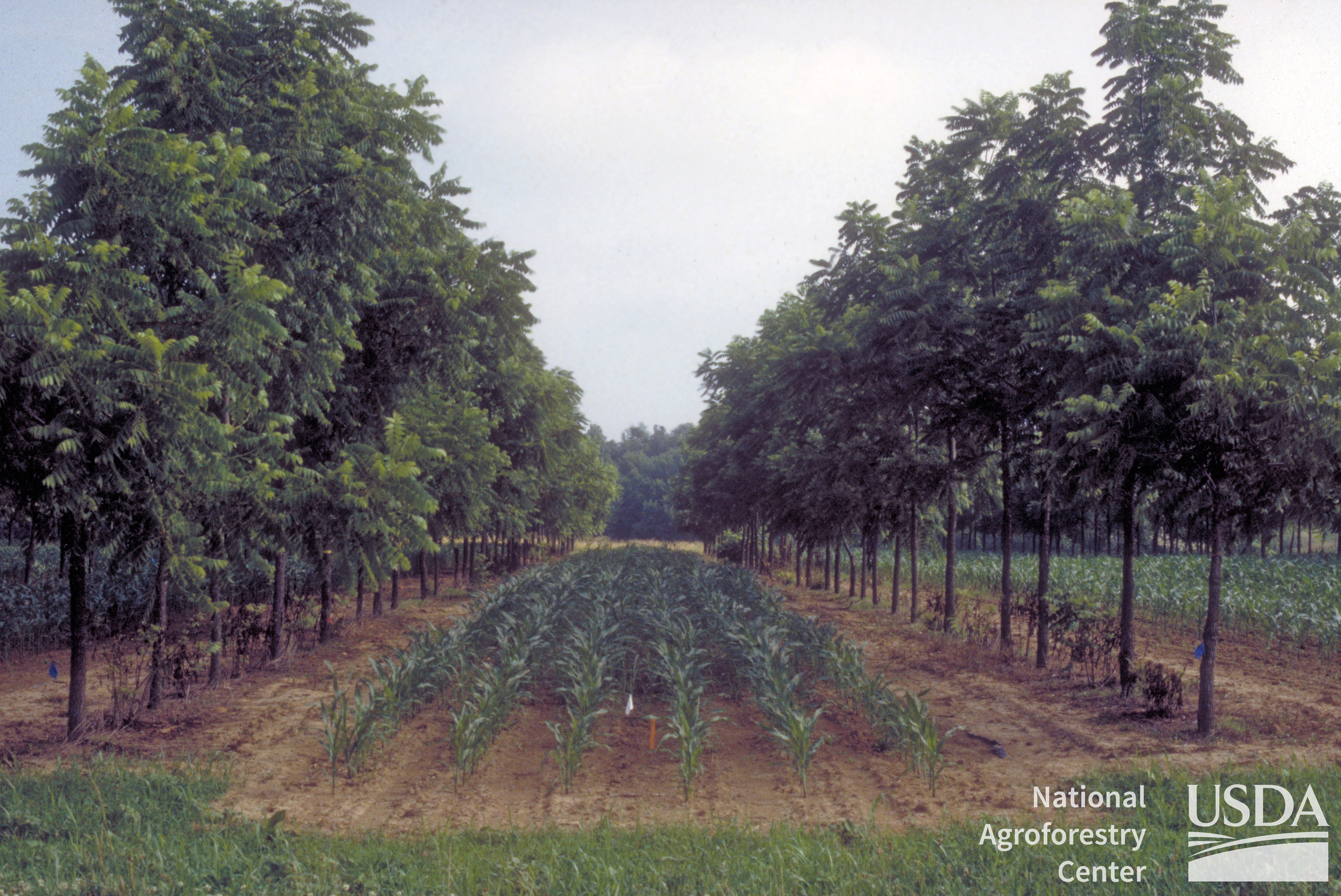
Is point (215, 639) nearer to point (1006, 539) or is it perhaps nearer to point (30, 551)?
point (30, 551)

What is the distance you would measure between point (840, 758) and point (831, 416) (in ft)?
41.0

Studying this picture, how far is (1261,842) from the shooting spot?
5.64 m

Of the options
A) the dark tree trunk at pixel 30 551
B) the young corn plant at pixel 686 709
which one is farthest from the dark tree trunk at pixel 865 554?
the dark tree trunk at pixel 30 551

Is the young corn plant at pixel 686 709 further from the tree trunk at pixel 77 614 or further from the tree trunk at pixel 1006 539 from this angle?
the tree trunk at pixel 1006 539

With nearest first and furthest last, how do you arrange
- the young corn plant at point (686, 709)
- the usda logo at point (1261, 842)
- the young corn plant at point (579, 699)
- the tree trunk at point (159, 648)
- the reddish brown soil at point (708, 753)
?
the usda logo at point (1261, 842) → the reddish brown soil at point (708, 753) → the young corn plant at point (686, 709) → the young corn plant at point (579, 699) → the tree trunk at point (159, 648)

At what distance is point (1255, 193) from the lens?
36.6 feet

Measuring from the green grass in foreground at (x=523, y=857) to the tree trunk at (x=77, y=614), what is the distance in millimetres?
2084

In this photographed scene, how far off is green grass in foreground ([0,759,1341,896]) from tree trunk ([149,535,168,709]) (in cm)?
347

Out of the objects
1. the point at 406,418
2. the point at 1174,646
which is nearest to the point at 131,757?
the point at 406,418

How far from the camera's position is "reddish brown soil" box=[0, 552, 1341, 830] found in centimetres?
729

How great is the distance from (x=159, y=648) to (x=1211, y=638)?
13.5 metres

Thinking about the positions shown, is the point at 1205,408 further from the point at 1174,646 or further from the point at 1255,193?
the point at 1174,646

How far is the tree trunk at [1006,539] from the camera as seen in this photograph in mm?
14883

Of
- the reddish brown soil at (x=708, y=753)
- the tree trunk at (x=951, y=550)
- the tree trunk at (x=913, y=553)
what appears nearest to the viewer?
the reddish brown soil at (x=708, y=753)
